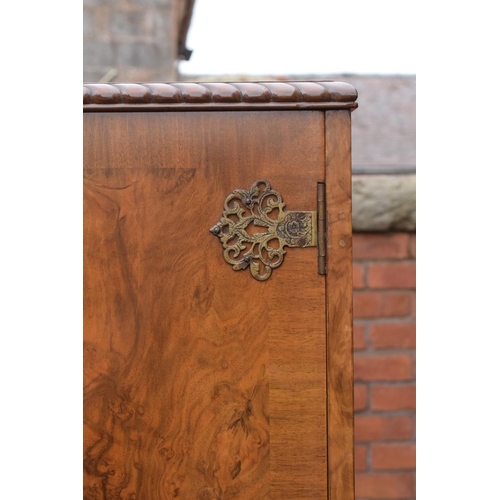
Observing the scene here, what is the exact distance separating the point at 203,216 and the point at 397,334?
2.52ft

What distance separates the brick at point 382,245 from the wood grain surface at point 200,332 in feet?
2.06

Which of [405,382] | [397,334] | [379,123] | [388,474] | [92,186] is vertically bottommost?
[388,474]

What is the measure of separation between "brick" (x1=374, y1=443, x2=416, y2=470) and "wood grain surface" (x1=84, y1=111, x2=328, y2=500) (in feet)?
2.18

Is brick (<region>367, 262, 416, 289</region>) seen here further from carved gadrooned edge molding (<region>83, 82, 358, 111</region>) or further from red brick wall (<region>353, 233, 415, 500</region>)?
carved gadrooned edge molding (<region>83, 82, 358, 111</region>)

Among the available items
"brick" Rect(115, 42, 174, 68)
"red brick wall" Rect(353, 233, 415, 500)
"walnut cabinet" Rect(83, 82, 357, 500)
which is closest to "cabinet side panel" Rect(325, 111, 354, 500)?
"walnut cabinet" Rect(83, 82, 357, 500)

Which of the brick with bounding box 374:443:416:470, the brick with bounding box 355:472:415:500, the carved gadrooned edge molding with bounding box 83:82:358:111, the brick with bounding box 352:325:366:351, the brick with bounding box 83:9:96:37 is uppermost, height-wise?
the brick with bounding box 83:9:96:37

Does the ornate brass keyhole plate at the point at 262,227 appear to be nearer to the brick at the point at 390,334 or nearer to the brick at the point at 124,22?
the brick at the point at 390,334

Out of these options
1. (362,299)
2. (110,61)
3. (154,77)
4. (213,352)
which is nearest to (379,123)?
(362,299)

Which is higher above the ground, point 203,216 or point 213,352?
point 203,216

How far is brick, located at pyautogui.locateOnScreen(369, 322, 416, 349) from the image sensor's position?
1425 millimetres

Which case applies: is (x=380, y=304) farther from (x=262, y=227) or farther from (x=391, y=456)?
(x=262, y=227)

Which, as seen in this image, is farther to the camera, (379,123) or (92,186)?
(379,123)

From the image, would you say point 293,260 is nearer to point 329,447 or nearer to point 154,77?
point 329,447

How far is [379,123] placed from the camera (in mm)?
1572
